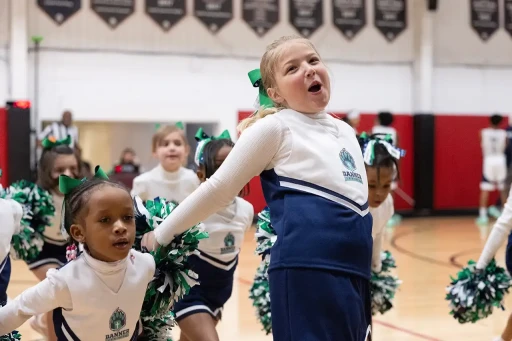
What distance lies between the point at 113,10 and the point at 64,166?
7000mm

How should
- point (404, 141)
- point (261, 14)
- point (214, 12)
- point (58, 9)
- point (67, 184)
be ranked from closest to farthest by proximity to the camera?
1. point (67, 184)
2. point (58, 9)
3. point (214, 12)
4. point (261, 14)
5. point (404, 141)

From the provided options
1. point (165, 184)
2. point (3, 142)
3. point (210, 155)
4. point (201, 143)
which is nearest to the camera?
point (210, 155)

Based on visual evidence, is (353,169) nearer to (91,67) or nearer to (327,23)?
(91,67)

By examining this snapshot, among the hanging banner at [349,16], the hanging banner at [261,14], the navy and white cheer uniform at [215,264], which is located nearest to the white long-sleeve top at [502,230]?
the navy and white cheer uniform at [215,264]

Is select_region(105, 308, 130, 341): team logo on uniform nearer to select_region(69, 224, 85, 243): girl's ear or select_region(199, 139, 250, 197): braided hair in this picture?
select_region(69, 224, 85, 243): girl's ear

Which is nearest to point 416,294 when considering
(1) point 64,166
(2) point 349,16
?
(1) point 64,166

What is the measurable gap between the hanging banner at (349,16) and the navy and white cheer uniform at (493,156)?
263 cm

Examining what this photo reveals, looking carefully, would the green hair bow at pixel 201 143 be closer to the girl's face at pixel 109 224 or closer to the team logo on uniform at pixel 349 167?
the girl's face at pixel 109 224

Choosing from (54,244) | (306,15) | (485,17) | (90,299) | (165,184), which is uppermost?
(485,17)

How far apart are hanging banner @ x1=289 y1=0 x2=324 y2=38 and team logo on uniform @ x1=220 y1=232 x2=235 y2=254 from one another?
8424 millimetres

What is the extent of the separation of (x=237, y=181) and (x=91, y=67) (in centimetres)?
871

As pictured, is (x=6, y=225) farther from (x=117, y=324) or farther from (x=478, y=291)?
(x=478, y=291)

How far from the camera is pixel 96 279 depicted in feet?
7.45

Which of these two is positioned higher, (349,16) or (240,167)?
(349,16)
